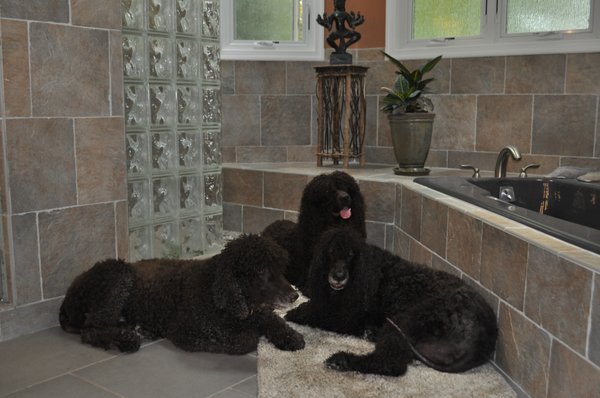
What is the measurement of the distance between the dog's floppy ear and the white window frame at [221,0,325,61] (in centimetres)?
257

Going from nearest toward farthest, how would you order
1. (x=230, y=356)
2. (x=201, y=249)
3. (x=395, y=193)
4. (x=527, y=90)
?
1. (x=230, y=356)
2. (x=395, y=193)
3. (x=201, y=249)
4. (x=527, y=90)

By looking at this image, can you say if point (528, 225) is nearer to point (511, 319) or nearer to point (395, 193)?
point (511, 319)

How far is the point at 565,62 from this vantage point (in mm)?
3617

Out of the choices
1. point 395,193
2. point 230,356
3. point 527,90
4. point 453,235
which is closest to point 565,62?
point 527,90

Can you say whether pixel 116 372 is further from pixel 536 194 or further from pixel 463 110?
pixel 463 110

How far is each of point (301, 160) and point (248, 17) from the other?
1119 mm

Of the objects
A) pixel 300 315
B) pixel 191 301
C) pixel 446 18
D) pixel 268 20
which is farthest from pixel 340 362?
pixel 268 20

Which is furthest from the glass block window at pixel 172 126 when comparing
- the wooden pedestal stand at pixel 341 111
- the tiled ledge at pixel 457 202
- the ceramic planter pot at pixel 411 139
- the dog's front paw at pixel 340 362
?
the dog's front paw at pixel 340 362

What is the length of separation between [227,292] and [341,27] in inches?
100

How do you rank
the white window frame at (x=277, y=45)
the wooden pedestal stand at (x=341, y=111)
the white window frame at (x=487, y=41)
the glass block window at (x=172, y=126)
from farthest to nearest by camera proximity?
the white window frame at (x=277, y=45) → the wooden pedestal stand at (x=341, y=111) → the white window frame at (x=487, y=41) → the glass block window at (x=172, y=126)

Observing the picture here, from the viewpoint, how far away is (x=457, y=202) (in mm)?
2525

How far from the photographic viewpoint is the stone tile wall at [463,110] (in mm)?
3605

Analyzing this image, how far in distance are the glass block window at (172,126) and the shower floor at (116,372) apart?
877mm

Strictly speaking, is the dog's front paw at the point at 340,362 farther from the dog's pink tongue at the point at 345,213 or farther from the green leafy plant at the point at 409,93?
the green leafy plant at the point at 409,93
